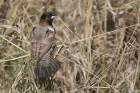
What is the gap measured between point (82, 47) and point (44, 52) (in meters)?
0.49

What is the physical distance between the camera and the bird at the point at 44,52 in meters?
4.55

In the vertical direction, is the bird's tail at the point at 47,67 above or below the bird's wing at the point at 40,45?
below

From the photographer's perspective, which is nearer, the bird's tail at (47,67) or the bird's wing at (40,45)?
the bird's tail at (47,67)

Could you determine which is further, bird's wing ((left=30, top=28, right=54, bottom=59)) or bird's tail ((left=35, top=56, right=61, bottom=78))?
bird's wing ((left=30, top=28, right=54, bottom=59))

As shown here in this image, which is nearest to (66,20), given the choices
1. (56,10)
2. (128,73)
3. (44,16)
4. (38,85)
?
(56,10)

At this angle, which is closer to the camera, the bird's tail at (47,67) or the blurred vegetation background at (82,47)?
the bird's tail at (47,67)

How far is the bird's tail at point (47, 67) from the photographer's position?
4.48 meters

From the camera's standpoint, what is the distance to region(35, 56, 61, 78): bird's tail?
14.7ft

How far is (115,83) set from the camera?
510 cm

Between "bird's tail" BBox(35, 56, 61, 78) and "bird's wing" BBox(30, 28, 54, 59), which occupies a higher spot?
"bird's wing" BBox(30, 28, 54, 59)

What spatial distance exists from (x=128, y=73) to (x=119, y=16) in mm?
940

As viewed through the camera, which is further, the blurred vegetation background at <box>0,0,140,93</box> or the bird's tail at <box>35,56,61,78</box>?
the blurred vegetation background at <box>0,0,140,93</box>

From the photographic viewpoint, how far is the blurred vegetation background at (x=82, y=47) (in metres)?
4.62

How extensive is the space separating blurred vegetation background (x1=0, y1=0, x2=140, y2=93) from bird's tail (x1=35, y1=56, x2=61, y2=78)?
0.31 ft
